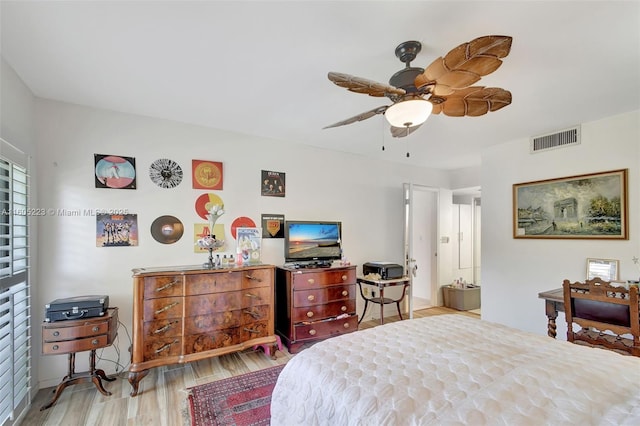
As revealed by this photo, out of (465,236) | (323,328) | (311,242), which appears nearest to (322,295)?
(323,328)

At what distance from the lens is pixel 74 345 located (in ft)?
7.51

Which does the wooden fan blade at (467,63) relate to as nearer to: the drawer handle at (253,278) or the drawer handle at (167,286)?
the drawer handle at (253,278)

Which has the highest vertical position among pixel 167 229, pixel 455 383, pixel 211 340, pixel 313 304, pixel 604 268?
pixel 167 229

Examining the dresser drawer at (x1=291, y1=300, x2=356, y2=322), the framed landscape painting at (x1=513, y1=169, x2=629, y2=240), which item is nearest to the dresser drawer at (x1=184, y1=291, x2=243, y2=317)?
the dresser drawer at (x1=291, y1=300, x2=356, y2=322)

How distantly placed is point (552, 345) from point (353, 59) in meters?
2.09

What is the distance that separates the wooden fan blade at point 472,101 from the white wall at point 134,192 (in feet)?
7.47

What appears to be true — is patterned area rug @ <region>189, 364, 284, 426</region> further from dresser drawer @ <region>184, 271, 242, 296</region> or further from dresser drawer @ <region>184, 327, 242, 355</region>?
dresser drawer @ <region>184, 271, 242, 296</region>

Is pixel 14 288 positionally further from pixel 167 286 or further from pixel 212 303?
pixel 212 303

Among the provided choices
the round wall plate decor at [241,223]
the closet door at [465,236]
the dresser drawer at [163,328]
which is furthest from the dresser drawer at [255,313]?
the closet door at [465,236]

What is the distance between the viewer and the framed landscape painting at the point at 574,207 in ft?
9.38

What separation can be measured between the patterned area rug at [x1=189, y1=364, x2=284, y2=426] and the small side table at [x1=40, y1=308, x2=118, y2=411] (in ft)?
2.67

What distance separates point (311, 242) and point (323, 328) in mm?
1037

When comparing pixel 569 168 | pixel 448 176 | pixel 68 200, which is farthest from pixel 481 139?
pixel 68 200

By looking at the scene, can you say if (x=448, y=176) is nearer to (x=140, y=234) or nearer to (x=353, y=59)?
(x=353, y=59)
